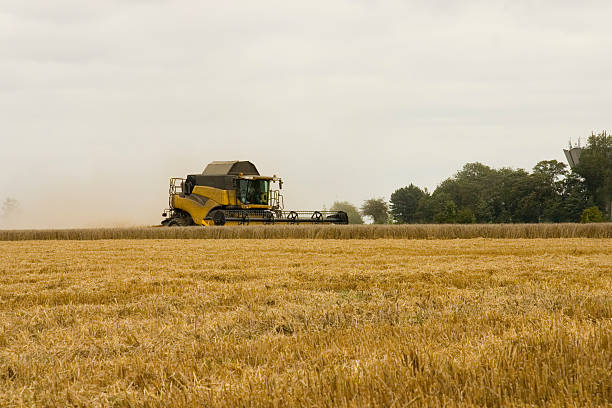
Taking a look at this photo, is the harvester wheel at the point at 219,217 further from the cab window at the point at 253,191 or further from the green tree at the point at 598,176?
the green tree at the point at 598,176

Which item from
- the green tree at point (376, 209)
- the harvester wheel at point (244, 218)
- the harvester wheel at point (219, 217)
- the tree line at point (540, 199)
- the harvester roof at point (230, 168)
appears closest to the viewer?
the harvester wheel at point (244, 218)

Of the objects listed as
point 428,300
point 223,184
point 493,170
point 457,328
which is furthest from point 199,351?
point 493,170

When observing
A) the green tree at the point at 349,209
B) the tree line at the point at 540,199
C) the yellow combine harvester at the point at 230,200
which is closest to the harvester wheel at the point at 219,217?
the yellow combine harvester at the point at 230,200

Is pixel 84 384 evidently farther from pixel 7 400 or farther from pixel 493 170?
pixel 493 170

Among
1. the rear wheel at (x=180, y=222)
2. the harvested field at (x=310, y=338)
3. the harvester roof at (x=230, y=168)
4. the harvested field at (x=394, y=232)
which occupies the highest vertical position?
the harvester roof at (x=230, y=168)

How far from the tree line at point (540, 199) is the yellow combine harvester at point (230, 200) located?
2226cm

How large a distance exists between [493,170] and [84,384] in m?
78.6

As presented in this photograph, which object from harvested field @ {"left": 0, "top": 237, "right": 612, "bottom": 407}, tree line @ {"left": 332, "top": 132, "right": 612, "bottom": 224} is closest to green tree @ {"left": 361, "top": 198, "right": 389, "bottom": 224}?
tree line @ {"left": 332, "top": 132, "right": 612, "bottom": 224}

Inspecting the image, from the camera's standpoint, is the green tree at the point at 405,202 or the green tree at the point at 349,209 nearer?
the green tree at the point at 405,202

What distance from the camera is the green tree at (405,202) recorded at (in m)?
67.0

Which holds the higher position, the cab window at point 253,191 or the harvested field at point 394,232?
the cab window at point 253,191

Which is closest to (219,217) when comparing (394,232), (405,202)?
(394,232)

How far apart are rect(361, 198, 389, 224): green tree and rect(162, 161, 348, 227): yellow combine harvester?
30769 millimetres

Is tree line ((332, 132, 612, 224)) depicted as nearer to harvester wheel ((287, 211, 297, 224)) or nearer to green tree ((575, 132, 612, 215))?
green tree ((575, 132, 612, 215))
